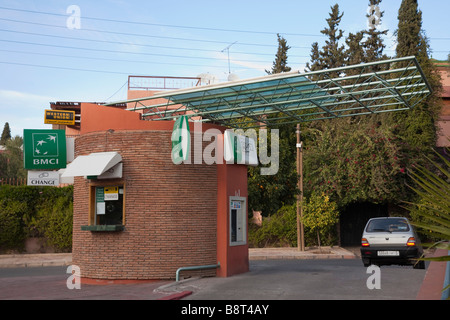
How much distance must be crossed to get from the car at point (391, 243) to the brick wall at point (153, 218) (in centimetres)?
453

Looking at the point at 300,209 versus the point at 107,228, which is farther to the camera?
the point at 300,209

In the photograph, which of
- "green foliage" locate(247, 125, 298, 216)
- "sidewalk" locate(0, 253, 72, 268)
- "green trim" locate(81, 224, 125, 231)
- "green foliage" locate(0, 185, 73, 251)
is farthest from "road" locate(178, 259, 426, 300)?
"green foliage" locate(0, 185, 73, 251)

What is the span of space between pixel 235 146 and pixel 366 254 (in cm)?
490

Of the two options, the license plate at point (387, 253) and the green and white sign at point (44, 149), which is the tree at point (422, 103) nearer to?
the license plate at point (387, 253)

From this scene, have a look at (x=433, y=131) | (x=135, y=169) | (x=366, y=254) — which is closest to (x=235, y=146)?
(x=135, y=169)

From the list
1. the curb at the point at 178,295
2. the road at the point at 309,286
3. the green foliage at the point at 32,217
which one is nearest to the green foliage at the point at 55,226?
the green foliage at the point at 32,217

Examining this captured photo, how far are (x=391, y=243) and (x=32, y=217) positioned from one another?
17.2m

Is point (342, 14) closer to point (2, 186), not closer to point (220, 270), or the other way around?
point (2, 186)

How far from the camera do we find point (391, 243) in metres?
14.4

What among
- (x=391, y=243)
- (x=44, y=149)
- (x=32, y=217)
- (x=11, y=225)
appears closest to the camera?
(x=391, y=243)

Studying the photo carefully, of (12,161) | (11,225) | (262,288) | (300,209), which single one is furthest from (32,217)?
(12,161)

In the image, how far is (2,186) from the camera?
80.7 feet

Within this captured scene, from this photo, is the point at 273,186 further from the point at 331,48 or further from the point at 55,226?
the point at 331,48

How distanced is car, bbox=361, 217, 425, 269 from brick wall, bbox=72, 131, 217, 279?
453 centimetres
